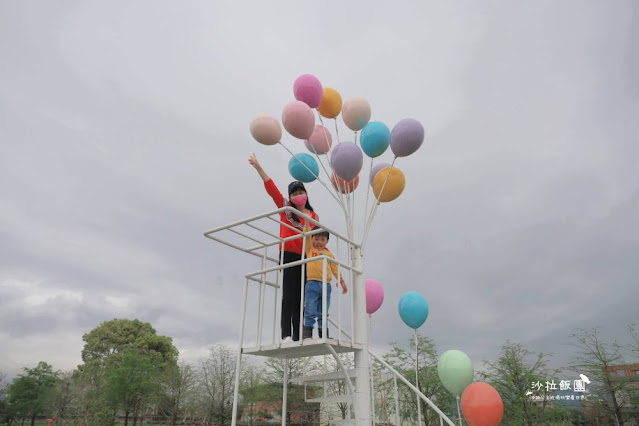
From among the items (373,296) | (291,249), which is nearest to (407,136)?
(291,249)

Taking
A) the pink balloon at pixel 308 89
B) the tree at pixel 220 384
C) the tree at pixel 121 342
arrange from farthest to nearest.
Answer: the tree at pixel 121 342 → the tree at pixel 220 384 → the pink balloon at pixel 308 89

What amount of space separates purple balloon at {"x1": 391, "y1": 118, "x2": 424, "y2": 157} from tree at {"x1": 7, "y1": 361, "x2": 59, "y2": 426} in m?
24.8

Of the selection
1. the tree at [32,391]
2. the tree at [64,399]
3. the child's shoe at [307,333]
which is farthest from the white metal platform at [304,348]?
the tree at [32,391]

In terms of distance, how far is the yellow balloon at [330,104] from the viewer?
17.8 ft

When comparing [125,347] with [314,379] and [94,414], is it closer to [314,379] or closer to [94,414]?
[94,414]

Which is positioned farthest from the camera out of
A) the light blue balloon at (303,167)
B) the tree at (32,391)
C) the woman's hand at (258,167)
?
the tree at (32,391)

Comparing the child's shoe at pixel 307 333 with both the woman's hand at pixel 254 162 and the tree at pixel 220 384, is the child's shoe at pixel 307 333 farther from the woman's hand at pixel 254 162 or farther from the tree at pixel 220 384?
the tree at pixel 220 384

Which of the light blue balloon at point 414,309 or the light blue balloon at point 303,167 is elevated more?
the light blue balloon at point 303,167

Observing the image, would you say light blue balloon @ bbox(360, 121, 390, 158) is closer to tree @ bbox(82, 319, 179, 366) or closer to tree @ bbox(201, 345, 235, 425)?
tree @ bbox(201, 345, 235, 425)

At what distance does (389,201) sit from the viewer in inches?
209

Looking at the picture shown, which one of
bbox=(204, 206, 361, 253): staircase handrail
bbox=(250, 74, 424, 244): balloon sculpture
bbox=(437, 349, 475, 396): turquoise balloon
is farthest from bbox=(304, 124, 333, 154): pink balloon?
bbox=(437, 349, 475, 396): turquoise balloon

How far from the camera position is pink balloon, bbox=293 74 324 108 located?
5070 mm

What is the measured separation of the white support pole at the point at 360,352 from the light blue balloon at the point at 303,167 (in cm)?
119

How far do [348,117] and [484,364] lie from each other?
8159 mm
